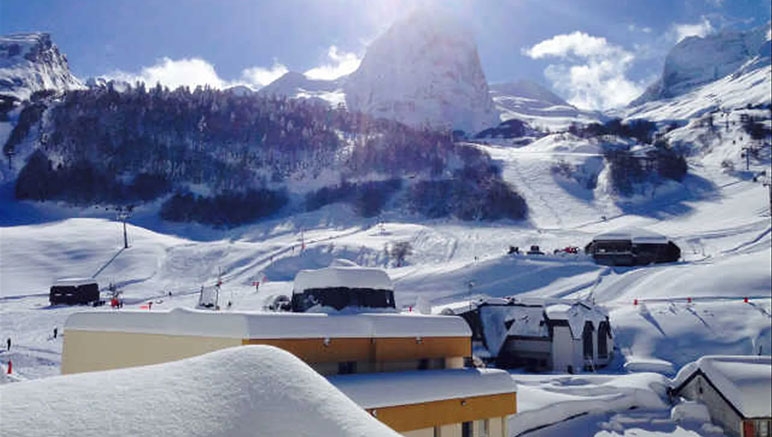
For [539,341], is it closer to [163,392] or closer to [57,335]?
[57,335]

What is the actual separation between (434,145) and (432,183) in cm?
1583

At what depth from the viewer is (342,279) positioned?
11500 mm

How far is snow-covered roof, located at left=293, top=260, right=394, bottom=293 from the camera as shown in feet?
37.7

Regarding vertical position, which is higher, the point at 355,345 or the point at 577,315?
the point at 355,345

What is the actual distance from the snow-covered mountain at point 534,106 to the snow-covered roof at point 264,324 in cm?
13754

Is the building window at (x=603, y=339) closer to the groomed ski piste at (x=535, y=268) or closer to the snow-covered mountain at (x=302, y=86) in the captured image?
the groomed ski piste at (x=535, y=268)

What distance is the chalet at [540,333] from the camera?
23.1m

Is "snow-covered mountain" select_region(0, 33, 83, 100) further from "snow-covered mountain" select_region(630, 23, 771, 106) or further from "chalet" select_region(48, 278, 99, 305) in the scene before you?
"snow-covered mountain" select_region(630, 23, 771, 106)

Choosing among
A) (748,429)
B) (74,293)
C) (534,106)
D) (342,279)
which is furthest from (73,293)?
(534,106)

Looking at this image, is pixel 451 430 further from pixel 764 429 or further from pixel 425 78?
pixel 425 78

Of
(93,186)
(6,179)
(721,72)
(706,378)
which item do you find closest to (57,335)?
(706,378)

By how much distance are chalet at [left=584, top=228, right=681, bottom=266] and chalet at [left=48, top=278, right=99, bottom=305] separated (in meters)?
24.5

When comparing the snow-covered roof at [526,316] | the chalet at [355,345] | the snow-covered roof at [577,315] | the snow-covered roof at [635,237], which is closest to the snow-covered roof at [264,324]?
the chalet at [355,345]

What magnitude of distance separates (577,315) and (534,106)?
161m
